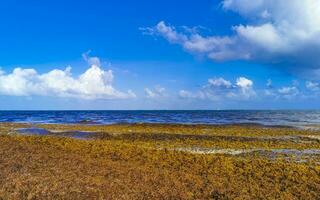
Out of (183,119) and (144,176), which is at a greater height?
(183,119)

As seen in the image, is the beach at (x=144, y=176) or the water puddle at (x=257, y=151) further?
the water puddle at (x=257, y=151)

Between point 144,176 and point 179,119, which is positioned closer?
point 144,176

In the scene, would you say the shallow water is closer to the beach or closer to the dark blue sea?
the dark blue sea

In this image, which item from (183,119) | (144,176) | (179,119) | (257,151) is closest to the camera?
(144,176)

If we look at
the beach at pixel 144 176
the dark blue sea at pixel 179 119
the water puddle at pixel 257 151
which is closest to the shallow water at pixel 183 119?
the dark blue sea at pixel 179 119

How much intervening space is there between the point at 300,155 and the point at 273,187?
1070 centimetres

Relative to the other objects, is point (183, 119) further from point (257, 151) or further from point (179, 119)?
point (257, 151)

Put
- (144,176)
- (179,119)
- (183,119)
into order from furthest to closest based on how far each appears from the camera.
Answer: (179,119) < (183,119) < (144,176)

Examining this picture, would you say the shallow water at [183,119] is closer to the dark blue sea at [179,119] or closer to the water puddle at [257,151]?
the dark blue sea at [179,119]

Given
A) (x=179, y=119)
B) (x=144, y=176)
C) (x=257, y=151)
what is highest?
(x=179, y=119)

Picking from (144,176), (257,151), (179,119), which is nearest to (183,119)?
(179,119)

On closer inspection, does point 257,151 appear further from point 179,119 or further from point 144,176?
point 179,119

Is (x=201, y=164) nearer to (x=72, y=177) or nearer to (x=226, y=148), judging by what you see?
(x=72, y=177)

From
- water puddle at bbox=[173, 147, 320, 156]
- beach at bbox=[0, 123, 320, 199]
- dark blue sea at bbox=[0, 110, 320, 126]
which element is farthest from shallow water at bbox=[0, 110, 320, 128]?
beach at bbox=[0, 123, 320, 199]
